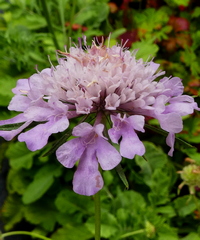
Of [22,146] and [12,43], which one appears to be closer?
[12,43]

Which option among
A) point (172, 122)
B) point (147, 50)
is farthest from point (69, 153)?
Answer: point (147, 50)

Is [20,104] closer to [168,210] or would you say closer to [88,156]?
[88,156]

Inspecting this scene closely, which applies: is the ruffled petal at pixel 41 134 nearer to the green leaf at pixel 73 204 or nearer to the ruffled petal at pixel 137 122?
the ruffled petal at pixel 137 122

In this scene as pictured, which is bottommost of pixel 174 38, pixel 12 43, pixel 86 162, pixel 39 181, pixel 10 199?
pixel 10 199

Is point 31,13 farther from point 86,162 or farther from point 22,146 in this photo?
point 86,162

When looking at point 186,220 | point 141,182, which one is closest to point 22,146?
point 141,182

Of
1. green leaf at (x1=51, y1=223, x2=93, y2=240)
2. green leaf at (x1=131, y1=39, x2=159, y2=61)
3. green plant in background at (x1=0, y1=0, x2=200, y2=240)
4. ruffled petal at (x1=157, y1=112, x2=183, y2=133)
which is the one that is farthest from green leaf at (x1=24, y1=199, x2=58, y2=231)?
ruffled petal at (x1=157, y1=112, x2=183, y2=133)

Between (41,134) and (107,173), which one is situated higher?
(41,134)
